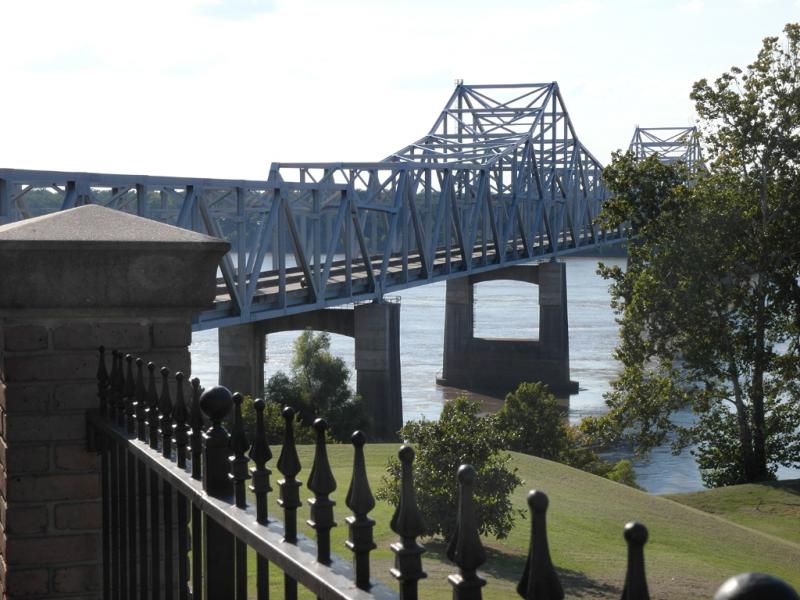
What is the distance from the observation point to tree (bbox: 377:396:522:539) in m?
18.8

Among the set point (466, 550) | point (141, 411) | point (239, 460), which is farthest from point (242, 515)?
point (466, 550)

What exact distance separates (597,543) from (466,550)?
18.6 meters

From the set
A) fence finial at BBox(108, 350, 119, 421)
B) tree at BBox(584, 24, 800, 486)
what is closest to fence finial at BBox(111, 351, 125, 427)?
fence finial at BBox(108, 350, 119, 421)

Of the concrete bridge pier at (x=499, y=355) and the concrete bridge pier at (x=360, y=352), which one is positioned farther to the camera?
the concrete bridge pier at (x=499, y=355)

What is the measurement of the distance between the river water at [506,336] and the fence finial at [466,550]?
1345 inches

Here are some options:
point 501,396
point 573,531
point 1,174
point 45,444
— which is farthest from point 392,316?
point 45,444

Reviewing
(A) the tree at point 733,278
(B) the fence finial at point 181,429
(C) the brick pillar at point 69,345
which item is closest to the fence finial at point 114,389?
(C) the brick pillar at point 69,345

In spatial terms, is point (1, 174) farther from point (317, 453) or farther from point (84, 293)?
point (317, 453)

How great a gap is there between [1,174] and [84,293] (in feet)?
88.6

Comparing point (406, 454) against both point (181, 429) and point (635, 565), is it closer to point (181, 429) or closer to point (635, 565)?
point (635, 565)

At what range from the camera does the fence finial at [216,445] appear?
3.53m

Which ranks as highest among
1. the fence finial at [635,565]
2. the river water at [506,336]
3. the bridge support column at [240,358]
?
the fence finial at [635,565]

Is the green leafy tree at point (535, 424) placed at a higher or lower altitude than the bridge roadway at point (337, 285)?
lower

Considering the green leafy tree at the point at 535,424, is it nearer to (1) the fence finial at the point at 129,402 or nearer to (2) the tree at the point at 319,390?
(2) the tree at the point at 319,390
